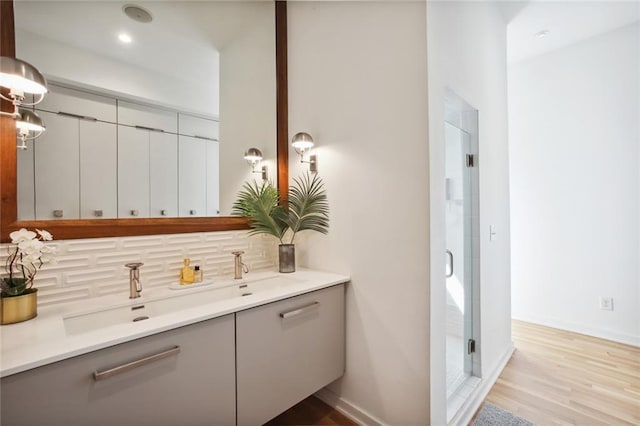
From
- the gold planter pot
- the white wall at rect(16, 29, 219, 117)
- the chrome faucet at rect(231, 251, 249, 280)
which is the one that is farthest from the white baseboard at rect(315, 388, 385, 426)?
the white wall at rect(16, 29, 219, 117)

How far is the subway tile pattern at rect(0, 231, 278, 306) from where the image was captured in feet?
4.12

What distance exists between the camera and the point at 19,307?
1051mm

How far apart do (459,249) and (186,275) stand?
178cm

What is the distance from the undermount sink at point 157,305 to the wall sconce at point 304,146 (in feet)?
2.47

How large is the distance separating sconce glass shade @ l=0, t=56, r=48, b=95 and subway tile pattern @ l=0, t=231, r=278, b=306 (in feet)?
2.02

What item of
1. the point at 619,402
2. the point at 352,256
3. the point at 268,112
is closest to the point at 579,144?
the point at 619,402

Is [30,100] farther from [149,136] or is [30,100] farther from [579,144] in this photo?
[579,144]

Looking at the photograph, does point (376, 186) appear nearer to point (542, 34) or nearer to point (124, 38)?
point (124, 38)

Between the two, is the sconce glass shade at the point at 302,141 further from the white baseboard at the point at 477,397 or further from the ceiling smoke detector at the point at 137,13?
the white baseboard at the point at 477,397

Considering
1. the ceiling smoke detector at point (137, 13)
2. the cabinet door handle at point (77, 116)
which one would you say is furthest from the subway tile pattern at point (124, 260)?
the ceiling smoke detector at point (137, 13)

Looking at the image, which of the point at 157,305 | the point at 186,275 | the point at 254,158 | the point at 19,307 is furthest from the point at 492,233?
the point at 19,307

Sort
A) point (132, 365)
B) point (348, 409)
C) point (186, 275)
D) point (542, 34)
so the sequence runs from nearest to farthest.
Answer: point (132, 365)
point (186, 275)
point (348, 409)
point (542, 34)

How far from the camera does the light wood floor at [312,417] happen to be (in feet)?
5.49

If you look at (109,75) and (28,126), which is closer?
(28,126)
